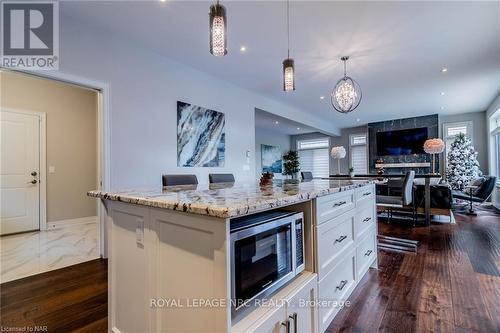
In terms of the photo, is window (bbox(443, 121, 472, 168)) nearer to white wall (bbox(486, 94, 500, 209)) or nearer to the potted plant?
white wall (bbox(486, 94, 500, 209))

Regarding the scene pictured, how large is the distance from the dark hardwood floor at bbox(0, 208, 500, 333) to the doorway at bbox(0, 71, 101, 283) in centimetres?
91

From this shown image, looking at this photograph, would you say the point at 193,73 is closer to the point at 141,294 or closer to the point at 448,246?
the point at 141,294

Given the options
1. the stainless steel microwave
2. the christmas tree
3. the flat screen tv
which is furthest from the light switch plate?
the flat screen tv

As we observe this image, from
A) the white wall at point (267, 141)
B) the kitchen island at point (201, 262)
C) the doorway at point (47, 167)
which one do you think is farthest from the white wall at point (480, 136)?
the doorway at point (47, 167)

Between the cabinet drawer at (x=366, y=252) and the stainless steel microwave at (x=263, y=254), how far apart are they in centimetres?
98

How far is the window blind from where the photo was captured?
30.7 feet

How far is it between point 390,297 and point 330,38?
9.00 ft

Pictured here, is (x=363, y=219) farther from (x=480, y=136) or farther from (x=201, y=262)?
(x=480, y=136)

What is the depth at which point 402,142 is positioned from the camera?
7629 millimetres

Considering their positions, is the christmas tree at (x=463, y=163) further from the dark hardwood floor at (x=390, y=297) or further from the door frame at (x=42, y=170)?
the door frame at (x=42, y=170)

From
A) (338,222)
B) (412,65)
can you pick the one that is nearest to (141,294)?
→ (338,222)

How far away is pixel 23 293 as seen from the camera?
6.48 feet

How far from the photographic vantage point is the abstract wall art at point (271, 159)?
27.6ft

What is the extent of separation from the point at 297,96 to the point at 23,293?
5013mm
